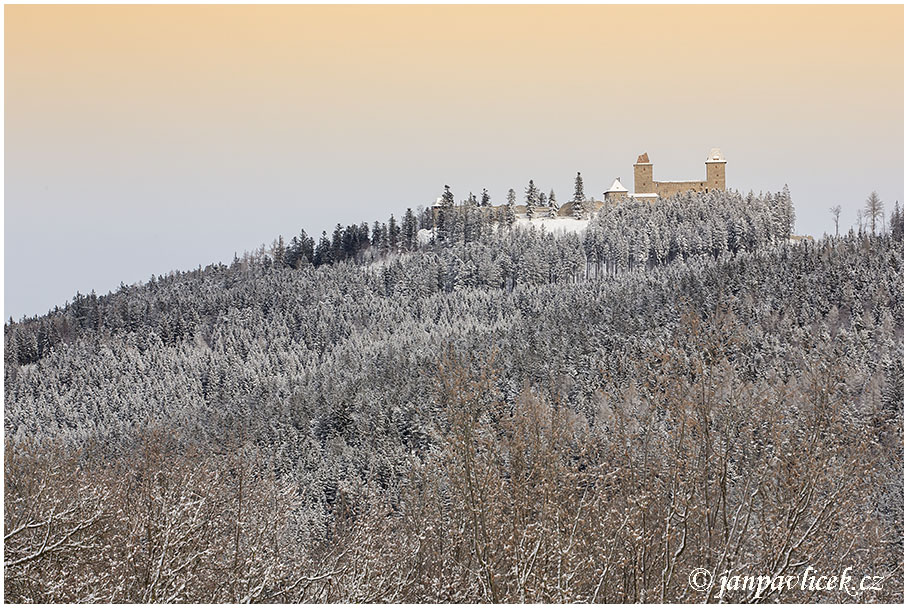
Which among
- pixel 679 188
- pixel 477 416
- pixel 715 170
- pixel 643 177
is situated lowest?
pixel 477 416

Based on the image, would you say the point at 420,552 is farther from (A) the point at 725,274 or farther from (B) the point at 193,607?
(A) the point at 725,274

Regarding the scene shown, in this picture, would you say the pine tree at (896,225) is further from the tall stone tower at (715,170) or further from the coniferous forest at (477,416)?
the tall stone tower at (715,170)

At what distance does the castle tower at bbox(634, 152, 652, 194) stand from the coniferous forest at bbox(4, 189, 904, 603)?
12610 mm

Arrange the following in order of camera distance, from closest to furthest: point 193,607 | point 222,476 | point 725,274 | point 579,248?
point 193,607 → point 222,476 → point 725,274 → point 579,248

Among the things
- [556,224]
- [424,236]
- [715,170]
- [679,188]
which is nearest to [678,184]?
[679,188]

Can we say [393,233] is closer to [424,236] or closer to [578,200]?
[424,236]

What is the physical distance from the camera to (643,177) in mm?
143750

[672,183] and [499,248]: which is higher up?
[672,183]

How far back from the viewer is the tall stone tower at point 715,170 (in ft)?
455

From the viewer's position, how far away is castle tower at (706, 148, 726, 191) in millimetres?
138625

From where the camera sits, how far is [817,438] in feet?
34.0

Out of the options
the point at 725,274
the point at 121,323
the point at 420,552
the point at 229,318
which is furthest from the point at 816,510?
the point at 121,323

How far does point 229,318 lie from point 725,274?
76.7m

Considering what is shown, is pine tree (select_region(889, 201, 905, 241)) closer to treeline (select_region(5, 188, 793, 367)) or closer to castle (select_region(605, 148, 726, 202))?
treeline (select_region(5, 188, 793, 367))
